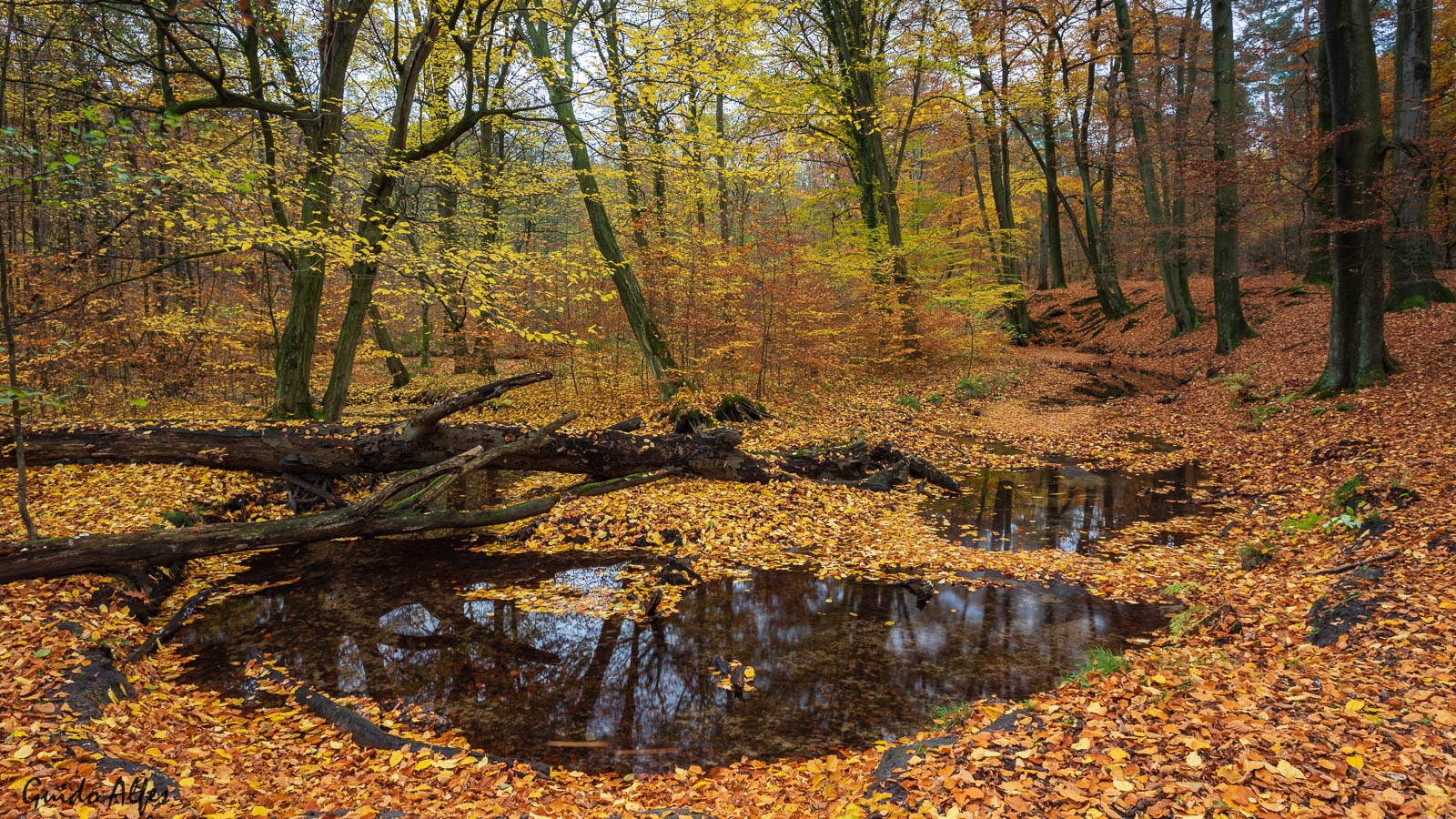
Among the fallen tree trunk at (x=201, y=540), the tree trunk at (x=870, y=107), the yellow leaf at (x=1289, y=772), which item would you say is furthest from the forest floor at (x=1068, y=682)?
the tree trunk at (x=870, y=107)

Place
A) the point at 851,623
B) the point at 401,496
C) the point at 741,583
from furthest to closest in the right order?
1. the point at 401,496
2. the point at 741,583
3. the point at 851,623

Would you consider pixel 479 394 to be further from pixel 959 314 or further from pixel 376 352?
pixel 959 314

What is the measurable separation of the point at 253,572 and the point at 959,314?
16.8 m

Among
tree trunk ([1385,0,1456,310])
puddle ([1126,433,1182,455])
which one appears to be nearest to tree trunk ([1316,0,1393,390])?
tree trunk ([1385,0,1456,310])

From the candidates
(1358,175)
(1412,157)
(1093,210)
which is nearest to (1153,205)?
(1093,210)

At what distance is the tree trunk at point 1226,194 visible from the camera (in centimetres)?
1428

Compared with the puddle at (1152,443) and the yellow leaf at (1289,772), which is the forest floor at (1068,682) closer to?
the yellow leaf at (1289,772)

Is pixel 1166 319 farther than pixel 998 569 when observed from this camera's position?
Yes

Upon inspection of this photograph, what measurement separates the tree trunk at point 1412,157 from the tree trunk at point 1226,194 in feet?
8.59

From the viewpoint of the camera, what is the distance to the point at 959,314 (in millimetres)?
17500

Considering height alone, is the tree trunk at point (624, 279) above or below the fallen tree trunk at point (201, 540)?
above

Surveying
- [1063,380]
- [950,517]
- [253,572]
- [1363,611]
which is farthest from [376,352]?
[1063,380]

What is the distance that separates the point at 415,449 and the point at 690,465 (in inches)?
153

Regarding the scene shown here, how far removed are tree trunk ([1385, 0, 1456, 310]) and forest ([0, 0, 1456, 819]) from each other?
9 centimetres
